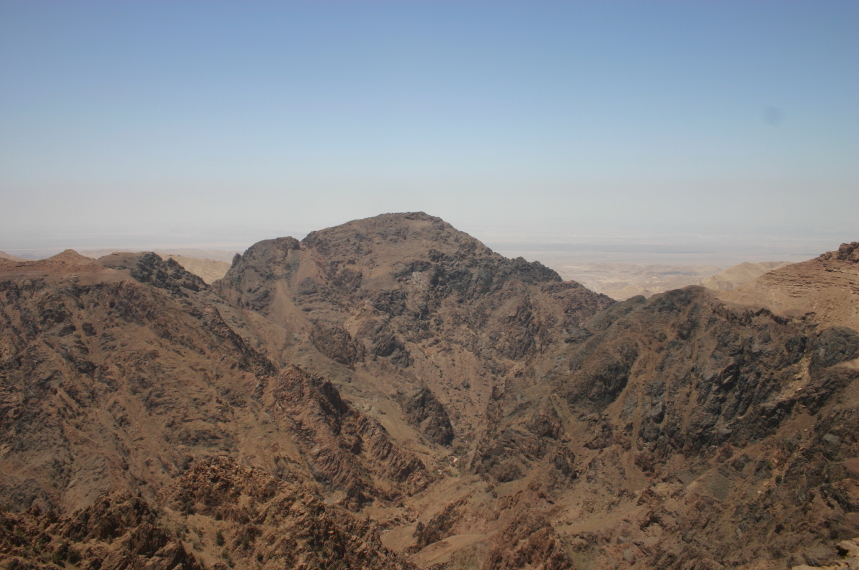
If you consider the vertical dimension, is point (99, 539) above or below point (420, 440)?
above

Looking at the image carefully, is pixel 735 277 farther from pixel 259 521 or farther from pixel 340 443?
pixel 259 521

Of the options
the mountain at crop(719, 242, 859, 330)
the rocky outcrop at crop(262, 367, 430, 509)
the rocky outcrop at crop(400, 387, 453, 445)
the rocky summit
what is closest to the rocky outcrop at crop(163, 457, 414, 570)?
the rocky summit

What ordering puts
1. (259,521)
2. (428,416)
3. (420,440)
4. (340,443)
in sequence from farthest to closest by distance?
(428,416), (420,440), (340,443), (259,521)

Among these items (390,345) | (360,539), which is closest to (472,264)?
(390,345)

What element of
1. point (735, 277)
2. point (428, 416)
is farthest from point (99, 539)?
point (735, 277)

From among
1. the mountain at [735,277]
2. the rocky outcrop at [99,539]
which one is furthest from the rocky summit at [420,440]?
the mountain at [735,277]

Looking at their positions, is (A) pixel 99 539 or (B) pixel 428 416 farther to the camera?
(B) pixel 428 416

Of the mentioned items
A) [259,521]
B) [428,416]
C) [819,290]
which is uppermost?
[819,290]

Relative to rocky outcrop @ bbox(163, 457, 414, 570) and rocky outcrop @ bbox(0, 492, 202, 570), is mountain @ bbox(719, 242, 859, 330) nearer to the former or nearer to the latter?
rocky outcrop @ bbox(163, 457, 414, 570)

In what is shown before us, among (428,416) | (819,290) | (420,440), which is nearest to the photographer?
(819,290)
